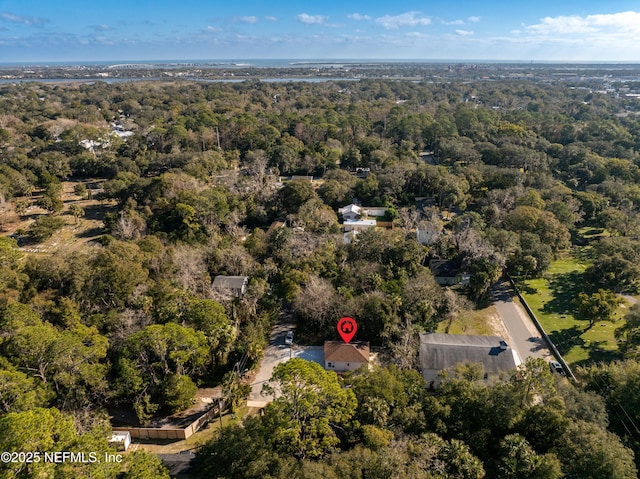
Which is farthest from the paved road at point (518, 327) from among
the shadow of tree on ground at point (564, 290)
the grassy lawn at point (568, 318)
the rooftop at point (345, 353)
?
the rooftop at point (345, 353)

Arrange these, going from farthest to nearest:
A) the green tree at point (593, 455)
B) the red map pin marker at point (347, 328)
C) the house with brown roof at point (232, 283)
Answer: the house with brown roof at point (232, 283) → the red map pin marker at point (347, 328) → the green tree at point (593, 455)

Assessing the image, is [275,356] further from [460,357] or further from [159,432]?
[460,357]

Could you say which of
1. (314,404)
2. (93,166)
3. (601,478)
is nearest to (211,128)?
(93,166)

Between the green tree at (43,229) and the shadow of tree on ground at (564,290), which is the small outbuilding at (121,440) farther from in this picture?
the green tree at (43,229)

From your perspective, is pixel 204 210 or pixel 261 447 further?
pixel 204 210

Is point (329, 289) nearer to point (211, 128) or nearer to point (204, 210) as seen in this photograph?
point (204, 210)

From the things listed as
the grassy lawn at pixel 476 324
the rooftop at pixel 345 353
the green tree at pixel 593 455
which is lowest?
the grassy lawn at pixel 476 324
